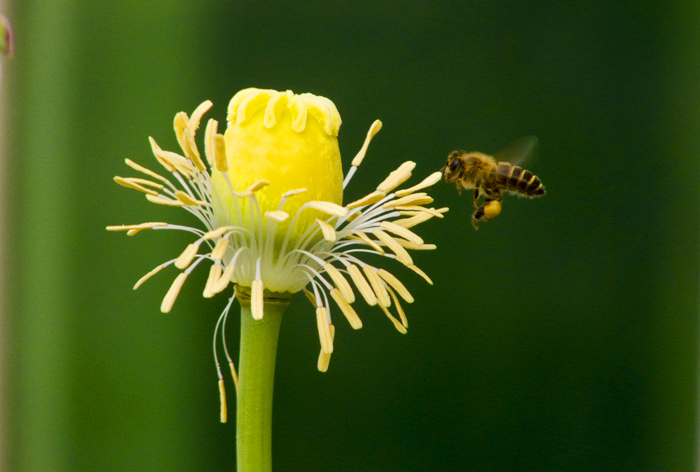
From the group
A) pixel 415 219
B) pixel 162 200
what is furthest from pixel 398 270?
pixel 162 200

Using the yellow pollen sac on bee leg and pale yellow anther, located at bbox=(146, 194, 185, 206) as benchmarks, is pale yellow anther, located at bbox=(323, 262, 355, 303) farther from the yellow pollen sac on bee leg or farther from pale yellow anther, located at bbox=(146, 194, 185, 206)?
the yellow pollen sac on bee leg

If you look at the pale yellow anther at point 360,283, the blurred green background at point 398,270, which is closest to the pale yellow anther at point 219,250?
the pale yellow anther at point 360,283

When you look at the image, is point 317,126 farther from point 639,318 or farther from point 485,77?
point 639,318

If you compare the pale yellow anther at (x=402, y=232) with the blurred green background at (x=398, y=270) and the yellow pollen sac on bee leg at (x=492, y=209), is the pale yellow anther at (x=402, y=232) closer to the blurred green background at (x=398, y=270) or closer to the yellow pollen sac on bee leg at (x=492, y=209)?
the yellow pollen sac on bee leg at (x=492, y=209)

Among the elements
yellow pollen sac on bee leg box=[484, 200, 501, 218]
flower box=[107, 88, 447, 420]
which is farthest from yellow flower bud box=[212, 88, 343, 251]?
yellow pollen sac on bee leg box=[484, 200, 501, 218]

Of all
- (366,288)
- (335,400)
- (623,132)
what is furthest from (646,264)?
(366,288)

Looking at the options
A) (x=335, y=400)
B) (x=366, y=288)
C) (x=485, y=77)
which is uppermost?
(x=485, y=77)

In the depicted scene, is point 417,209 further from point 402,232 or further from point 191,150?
point 191,150
